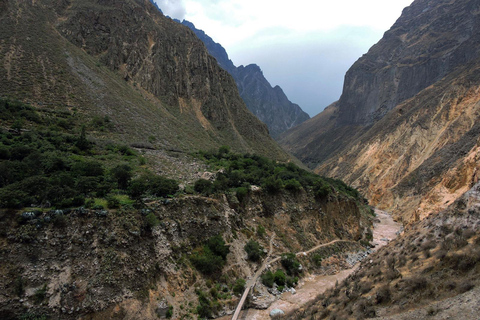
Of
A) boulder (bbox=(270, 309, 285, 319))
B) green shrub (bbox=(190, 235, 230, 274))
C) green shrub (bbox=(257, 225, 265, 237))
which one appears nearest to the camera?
boulder (bbox=(270, 309, 285, 319))

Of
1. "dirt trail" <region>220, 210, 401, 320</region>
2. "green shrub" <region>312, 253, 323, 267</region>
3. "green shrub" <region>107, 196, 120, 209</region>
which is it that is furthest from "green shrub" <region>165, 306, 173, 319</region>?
"green shrub" <region>312, 253, 323, 267</region>

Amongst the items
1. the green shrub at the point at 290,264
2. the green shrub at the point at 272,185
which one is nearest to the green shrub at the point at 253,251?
the green shrub at the point at 290,264

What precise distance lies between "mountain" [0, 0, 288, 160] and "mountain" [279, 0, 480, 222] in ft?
108

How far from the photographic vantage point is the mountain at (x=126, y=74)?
40.7 metres

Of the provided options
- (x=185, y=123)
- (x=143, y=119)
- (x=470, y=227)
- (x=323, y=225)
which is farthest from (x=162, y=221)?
(x=185, y=123)

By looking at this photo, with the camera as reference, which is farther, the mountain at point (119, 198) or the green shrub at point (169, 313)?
the green shrub at point (169, 313)

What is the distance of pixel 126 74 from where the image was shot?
201ft

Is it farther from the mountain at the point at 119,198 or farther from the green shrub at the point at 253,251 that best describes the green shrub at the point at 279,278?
the green shrub at the point at 253,251

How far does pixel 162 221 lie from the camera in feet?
65.0

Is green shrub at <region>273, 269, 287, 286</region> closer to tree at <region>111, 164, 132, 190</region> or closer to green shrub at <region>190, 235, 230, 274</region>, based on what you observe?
green shrub at <region>190, 235, 230, 274</region>

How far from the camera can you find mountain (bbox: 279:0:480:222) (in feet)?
170

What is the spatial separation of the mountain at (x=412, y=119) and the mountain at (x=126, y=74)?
3301 centimetres

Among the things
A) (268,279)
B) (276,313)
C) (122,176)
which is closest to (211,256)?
(268,279)

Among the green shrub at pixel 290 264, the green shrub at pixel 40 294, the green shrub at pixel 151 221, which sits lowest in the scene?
the green shrub at pixel 40 294
